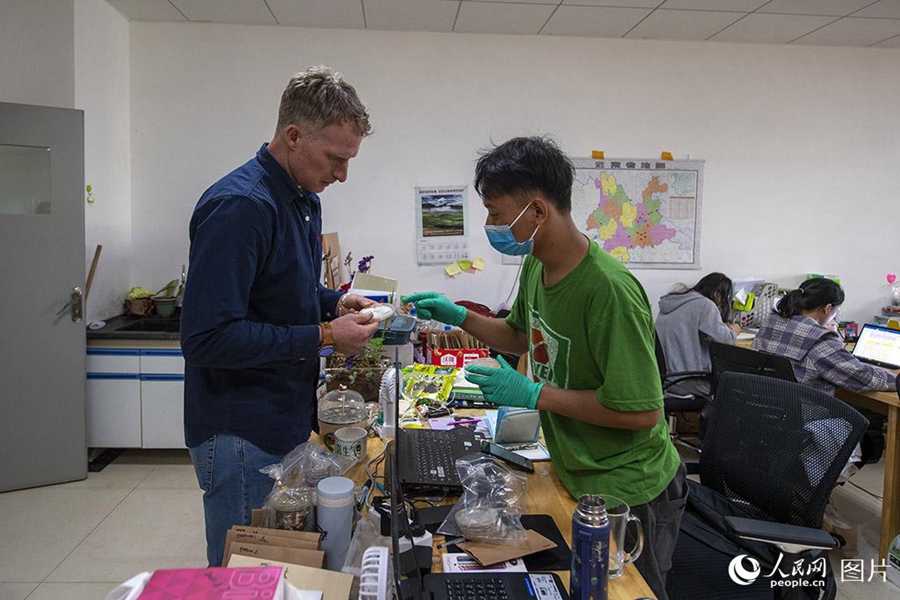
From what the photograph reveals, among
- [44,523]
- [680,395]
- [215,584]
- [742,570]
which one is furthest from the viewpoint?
[680,395]

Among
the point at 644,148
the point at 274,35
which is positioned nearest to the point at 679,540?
the point at 644,148

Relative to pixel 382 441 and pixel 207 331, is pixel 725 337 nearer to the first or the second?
pixel 382 441

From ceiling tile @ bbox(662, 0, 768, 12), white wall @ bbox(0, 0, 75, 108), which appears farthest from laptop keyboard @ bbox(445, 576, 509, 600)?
ceiling tile @ bbox(662, 0, 768, 12)

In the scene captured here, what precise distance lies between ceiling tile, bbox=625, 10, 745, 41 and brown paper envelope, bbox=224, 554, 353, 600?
149 inches

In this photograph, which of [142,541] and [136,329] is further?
[136,329]

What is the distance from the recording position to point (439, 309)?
189cm

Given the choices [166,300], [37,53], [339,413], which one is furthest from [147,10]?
[339,413]

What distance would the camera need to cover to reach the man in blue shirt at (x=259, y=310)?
1.22 m

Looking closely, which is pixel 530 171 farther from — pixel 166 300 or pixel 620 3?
pixel 166 300

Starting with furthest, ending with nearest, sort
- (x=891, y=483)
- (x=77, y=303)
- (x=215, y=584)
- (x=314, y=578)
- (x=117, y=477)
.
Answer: (x=117, y=477) → (x=77, y=303) → (x=891, y=483) → (x=314, y=578) → (x=215, y=584)

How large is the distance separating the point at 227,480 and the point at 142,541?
67.6 inches

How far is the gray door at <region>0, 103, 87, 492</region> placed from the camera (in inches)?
117

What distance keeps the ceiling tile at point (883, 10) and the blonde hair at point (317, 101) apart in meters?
3.75

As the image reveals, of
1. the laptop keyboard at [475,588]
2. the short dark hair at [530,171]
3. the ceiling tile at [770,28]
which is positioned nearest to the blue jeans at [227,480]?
the laptop keyboard at [475,588]
